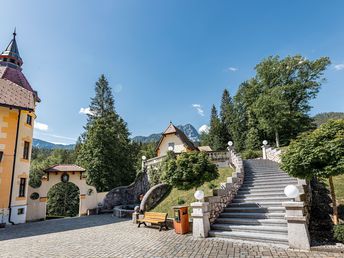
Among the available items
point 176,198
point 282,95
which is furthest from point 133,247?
point 282,95

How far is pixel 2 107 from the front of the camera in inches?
611

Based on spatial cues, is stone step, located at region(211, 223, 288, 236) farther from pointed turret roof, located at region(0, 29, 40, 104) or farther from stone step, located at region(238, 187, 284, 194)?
pointed turret roof, located at region(0, 29, 40, 104)

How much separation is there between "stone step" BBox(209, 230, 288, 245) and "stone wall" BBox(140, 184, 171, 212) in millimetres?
6381

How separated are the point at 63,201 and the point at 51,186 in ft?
69.3

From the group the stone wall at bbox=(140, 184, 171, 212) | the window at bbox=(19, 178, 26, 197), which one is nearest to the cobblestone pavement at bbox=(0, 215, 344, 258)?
the stone wall at bbox=(140, 184, 171, 212)

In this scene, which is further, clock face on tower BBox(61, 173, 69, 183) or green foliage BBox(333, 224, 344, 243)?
clock face on tower BBox(61, 173, 69, 183)

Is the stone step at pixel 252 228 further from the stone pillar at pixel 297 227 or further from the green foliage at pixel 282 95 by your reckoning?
the green foliage at pixel 282 95

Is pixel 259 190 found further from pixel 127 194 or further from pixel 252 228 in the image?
pixel 127 194

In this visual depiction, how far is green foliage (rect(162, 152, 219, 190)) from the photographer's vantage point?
1095 cm

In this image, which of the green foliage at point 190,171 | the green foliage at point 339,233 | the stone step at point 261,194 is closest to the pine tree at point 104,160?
the green foliage at point 190,171

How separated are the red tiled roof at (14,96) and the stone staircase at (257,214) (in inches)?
622

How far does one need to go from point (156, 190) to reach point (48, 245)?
8.25 meters

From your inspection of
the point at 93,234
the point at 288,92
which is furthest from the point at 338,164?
the point at 288,92

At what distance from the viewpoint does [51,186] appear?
Answer: 19.2 meters
